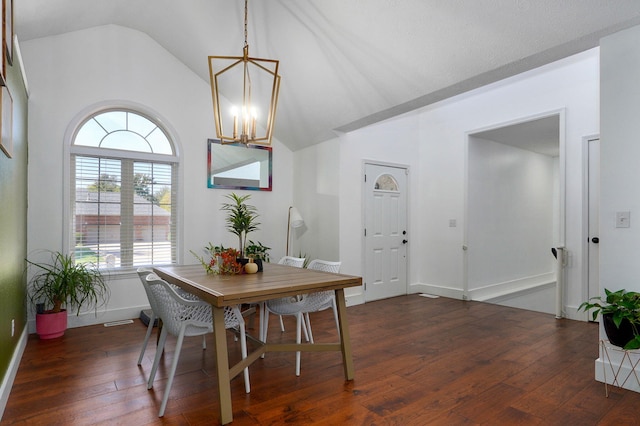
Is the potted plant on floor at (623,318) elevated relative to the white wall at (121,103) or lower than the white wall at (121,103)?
lower

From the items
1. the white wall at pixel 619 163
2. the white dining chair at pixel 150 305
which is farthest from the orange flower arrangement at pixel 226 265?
the white wall at pixel 619 163

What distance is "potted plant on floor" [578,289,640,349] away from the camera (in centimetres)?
220

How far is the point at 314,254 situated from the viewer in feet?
16.6

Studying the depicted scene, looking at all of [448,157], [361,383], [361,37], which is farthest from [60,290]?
[448,157]

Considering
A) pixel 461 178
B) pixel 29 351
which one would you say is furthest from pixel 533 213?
pixel 29 351

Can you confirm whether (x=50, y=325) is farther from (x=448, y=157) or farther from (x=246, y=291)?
(x=448, y=157)

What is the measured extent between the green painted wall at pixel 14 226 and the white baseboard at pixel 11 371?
0.17 feet

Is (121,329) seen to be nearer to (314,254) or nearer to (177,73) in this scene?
(314,254)

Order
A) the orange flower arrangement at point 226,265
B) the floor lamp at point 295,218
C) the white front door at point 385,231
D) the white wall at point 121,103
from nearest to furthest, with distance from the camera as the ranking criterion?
1. the orange flower arrangement at point 226,265
2. the white wall at point 121,103
3. the floor lamp at point 295,218
4. the white front door at point 385,231

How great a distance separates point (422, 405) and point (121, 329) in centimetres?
319

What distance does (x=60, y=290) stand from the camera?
3.54 meters

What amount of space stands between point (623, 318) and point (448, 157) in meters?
3.60

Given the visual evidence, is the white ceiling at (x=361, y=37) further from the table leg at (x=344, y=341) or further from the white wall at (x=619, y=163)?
the table leg at (x=344, y=341)

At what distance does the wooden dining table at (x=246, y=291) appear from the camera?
2041mm
